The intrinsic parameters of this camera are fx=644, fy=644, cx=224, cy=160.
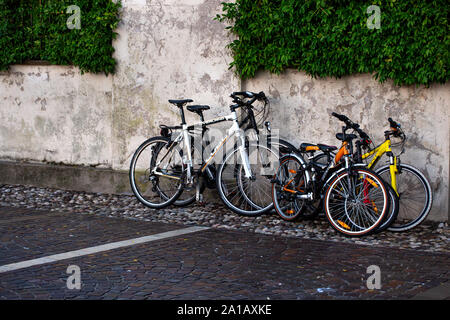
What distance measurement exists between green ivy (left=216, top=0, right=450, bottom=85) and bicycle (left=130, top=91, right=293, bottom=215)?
2.06ft

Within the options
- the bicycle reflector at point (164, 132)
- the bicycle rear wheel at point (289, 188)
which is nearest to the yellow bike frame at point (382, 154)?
the bicycle rear wheel at point (289, 188)

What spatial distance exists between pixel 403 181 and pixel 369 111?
0.99 meters

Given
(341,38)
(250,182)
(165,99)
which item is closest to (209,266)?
(250,182)

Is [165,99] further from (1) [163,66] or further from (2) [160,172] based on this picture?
(2) [160,172]

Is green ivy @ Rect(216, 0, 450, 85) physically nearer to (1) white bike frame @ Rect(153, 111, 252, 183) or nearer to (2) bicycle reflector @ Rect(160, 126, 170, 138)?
(1) white bike frame @ Rect(153, 111, 252, 183)

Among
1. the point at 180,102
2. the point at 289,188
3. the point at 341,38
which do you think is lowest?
the point at 289,188

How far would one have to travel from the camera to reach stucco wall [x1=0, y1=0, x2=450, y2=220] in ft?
24.5

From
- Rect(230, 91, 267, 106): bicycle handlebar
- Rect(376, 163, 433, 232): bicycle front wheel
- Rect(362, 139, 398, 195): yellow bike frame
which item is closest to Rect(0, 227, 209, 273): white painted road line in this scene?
Rect(230, 91, 267, 106): bicycle handlebar

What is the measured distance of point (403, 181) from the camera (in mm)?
7234

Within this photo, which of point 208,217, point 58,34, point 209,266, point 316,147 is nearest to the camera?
point 209,266
